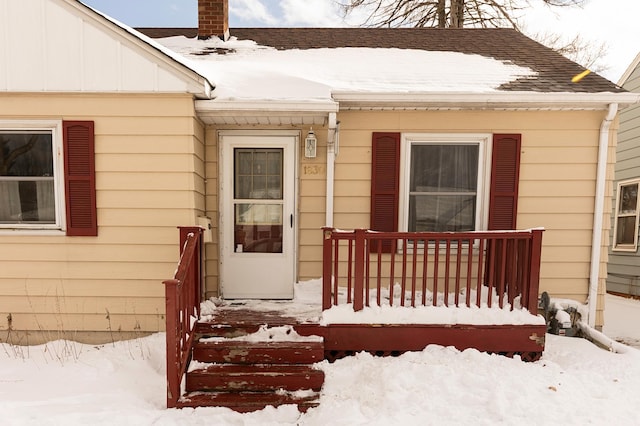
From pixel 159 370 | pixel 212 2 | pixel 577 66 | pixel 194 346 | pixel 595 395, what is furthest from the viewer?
pixel 212 2

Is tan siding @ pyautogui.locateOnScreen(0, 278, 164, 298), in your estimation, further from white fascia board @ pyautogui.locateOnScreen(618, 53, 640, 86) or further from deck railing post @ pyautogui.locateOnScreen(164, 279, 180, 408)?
white fascia board @ pyautogui.locateOnScreen(618, 53, 640, 86)

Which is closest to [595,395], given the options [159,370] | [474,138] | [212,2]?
[474,138]

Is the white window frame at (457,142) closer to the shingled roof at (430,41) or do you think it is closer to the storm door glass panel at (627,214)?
the shingled roof at (430,41)

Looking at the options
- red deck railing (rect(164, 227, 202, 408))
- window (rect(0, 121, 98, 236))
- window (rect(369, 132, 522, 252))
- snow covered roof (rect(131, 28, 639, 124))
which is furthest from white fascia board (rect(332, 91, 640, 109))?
window (rect(0, 121, 98, 236))

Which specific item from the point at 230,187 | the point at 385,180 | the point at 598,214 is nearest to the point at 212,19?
the point at 230,187

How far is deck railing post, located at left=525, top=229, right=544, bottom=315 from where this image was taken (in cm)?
311

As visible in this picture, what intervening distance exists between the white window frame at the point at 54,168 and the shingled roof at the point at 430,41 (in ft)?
10.1

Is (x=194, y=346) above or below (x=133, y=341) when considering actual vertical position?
above

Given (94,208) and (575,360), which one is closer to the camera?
(575,360)

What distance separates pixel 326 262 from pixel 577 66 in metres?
4.38

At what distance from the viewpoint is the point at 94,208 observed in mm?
3564

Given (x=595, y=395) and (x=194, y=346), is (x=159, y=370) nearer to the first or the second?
(x=194, y=346)

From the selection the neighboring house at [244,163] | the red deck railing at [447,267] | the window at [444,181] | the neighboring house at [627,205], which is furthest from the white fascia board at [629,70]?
the red deck railing at [447,267]

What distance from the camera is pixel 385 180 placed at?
13.0ft
